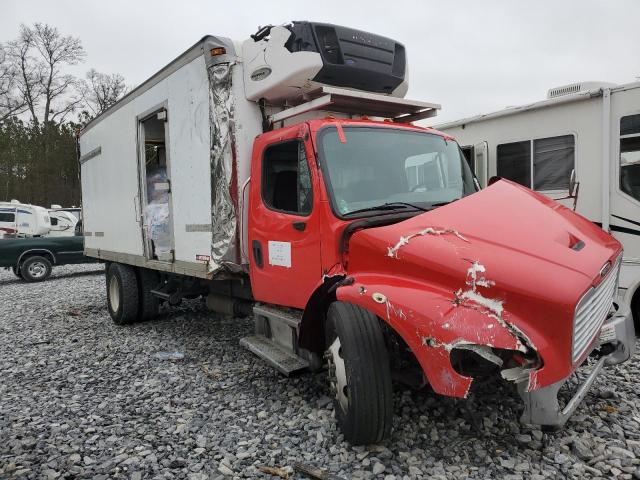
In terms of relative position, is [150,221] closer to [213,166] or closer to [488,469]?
[213,166]

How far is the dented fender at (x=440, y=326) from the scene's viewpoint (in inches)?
97.5

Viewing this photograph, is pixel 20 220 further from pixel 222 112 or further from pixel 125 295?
pixel 222 112

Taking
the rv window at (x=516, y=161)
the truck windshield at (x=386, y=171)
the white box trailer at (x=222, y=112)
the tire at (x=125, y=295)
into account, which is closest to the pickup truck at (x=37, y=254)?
the tire at (x=125, y=295)

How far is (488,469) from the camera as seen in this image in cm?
292

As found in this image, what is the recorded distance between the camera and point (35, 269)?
44.8 ft

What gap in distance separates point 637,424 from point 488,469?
134 cm

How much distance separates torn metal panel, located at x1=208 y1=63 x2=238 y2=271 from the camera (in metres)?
4.54

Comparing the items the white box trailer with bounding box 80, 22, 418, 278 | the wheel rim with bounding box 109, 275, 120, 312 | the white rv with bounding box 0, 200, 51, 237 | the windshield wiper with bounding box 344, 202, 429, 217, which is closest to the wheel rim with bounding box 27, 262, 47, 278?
the white rv with bounding box 0, 200, 51, 237

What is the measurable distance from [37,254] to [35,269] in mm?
429

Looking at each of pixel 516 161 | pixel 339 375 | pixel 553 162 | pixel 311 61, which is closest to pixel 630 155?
pixel 553 162

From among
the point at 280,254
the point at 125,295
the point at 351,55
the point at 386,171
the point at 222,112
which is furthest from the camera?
the point at 125,295

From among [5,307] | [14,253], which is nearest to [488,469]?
[5,307]

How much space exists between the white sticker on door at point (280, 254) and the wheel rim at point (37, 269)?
12.0 meters

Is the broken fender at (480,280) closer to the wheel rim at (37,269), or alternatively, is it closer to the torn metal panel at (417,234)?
the torn metal panel at (417,234)
